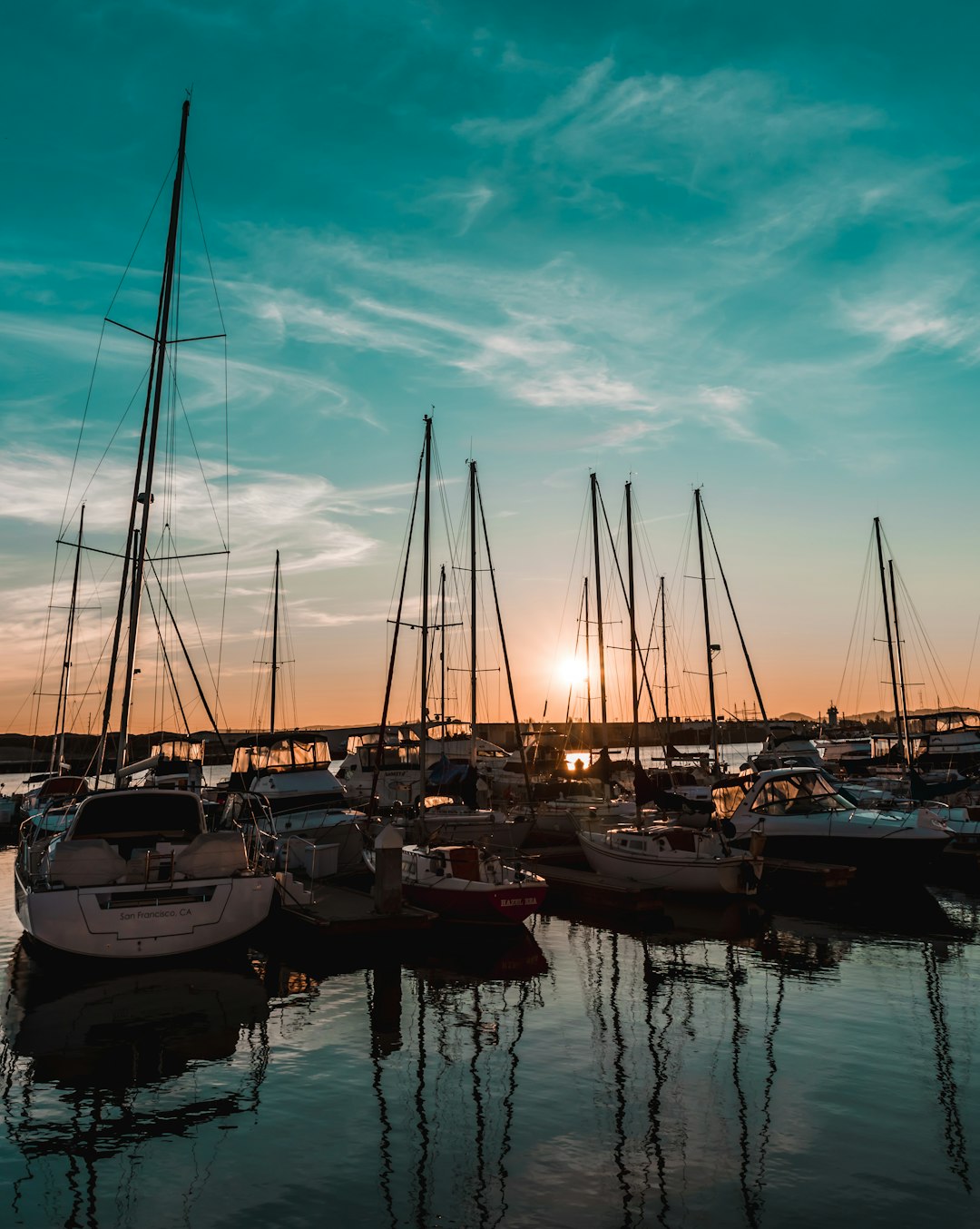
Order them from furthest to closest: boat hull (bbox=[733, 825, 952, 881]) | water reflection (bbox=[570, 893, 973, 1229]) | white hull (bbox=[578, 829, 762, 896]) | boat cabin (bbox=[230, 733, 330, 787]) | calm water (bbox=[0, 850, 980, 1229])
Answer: boat cabin (bbox=[230, 733, 330, 787]) → boat hull (bbox=[733, 825, 952, 881]) → white hull (bbox=[578, 829, 762, 896]) → water reflection (bbox=[570, 893, 973, 1229]) → calm water (bbox=[0, 850, 980, 1229])

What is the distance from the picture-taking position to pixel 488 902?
2066cm

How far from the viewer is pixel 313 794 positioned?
3456 cm

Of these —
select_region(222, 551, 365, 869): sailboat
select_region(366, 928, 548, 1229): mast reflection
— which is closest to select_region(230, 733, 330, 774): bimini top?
select_region(222, 551, 365, 869): sailboat

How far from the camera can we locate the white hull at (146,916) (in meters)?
16.3

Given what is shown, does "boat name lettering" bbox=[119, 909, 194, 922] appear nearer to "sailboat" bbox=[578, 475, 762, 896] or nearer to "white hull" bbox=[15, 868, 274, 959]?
"white hull" bbox=[15, 868, 274, 959]

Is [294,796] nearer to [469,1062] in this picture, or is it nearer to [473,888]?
[473,888]

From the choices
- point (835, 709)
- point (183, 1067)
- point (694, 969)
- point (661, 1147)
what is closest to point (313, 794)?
point (694, 969)

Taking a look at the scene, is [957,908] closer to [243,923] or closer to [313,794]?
[243,923]

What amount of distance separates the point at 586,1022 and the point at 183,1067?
609cm

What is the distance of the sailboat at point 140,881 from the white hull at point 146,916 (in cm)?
2

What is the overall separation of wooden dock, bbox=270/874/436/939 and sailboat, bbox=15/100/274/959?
123 centimetres

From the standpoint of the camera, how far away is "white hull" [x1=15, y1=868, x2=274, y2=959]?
53.4ft

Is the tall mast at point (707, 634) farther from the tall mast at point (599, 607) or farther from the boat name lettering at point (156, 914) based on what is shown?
the boat name lettering at point (156, 914)

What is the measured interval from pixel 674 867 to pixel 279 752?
1955 centimetres
